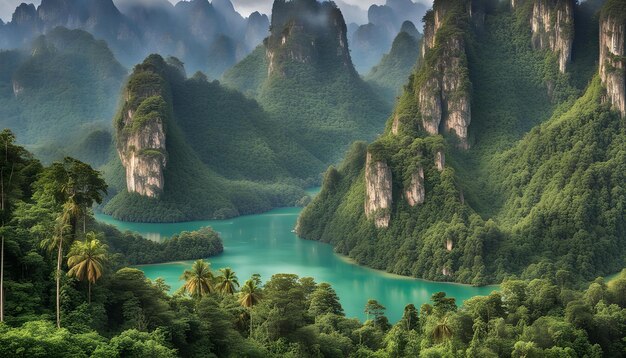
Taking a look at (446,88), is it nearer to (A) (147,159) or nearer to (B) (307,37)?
(A) (147,159)

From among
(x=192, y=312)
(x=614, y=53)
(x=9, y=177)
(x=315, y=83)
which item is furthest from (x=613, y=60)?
(x=315, y=83)

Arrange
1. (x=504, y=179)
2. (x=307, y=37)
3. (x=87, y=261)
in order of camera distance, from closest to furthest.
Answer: (x=87, y=261), (x=504, y=179), (x=307, y=37)

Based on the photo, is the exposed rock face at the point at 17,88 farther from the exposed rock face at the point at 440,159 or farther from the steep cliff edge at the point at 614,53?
the steep cliff edge at the point at 614,53

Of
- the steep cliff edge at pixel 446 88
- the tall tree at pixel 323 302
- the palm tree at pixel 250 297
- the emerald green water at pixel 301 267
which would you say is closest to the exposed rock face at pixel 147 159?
the emerald green water at pixel 301 267

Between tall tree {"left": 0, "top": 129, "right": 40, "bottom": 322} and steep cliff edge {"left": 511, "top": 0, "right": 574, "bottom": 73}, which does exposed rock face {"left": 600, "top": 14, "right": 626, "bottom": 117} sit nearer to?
steep cliff edge {"left": 511, "top": 0, "right": 574, "bottom": 73}

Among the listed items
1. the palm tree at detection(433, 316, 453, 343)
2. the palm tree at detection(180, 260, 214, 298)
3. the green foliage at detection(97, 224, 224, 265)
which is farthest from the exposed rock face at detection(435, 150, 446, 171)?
the palm tree at detection(180, 260, 214, 298)

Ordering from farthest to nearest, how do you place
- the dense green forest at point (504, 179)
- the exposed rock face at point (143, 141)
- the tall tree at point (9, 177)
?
the exposed rock face at point (143, 141), the dense green forest at point (504, 179), the tall tree at point (9, 177)
